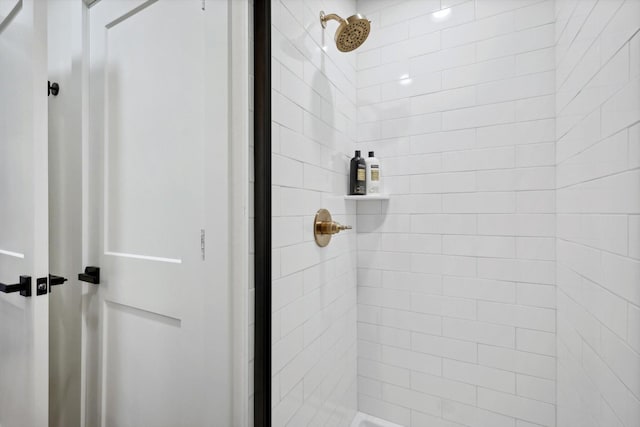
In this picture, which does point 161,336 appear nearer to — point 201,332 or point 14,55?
point 201,332

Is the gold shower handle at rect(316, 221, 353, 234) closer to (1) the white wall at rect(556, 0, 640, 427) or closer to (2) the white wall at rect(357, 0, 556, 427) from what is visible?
(2) the white wall at rect(357, 0, 556, 427)

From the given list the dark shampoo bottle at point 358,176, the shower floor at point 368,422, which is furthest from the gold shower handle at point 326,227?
the shower floor at point 368,422

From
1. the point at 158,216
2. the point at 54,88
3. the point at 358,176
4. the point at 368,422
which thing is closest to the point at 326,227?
the point at 358,176

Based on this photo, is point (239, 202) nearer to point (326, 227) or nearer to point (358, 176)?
point (326, 227)

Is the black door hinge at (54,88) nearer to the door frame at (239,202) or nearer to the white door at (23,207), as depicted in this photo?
the white door at (23,207)

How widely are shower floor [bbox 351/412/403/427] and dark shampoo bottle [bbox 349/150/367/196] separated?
1.19m

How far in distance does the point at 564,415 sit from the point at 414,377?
1.91ft

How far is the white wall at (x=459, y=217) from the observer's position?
4.05 feet

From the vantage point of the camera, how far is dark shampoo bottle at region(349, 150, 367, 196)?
143 cm

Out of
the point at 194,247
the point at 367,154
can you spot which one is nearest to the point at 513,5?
the point at 367,154

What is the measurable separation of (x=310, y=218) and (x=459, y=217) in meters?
0.73

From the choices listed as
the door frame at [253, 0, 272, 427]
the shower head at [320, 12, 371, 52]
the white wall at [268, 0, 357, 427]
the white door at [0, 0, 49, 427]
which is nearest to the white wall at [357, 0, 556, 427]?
the white wall at [268, 0, 357, 427]

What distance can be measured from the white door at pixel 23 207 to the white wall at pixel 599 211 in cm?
153

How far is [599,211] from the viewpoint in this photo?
77 cm
